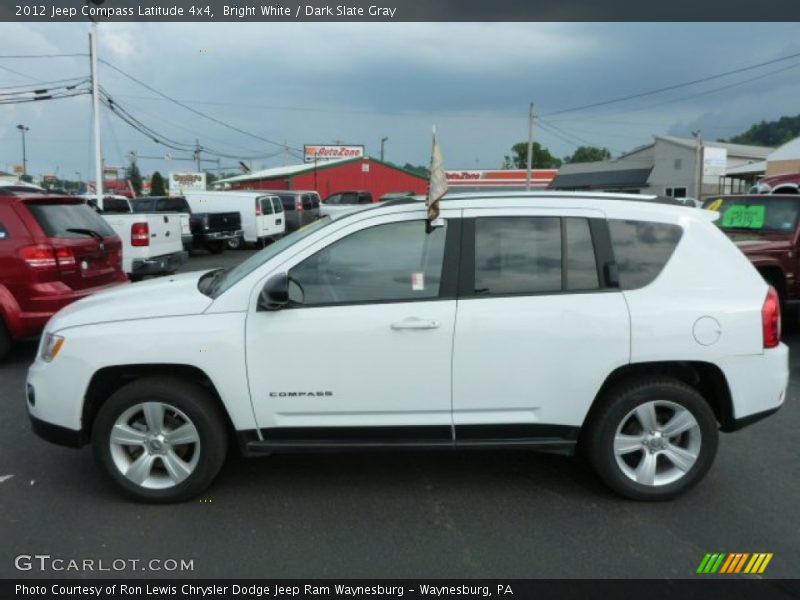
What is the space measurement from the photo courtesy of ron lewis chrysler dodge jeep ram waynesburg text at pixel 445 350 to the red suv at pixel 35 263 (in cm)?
310

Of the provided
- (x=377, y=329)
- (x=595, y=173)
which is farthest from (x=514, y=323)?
(x=595, y=173)

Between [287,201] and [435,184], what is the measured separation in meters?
24.9

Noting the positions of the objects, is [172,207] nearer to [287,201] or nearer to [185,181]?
[287,201]

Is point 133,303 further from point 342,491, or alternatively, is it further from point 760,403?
point 760,403

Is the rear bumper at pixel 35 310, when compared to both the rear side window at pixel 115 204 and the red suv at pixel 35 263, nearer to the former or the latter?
the red suv at pixel 35 263

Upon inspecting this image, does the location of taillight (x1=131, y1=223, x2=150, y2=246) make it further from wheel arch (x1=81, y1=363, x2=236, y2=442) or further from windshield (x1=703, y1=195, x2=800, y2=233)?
windshield (x1=703, y1=195, x2=800, y2=233)

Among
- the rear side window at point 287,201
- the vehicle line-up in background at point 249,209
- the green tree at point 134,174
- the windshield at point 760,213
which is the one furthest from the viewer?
the green tree at point 134,174

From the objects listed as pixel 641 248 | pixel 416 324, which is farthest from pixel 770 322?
pixel 416 324

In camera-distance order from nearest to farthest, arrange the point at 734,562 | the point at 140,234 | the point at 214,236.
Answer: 1. the point at 734,562
2. the point at 140,234
3. the point at 214,236

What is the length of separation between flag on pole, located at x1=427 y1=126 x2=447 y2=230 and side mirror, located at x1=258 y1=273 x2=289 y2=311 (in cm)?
91

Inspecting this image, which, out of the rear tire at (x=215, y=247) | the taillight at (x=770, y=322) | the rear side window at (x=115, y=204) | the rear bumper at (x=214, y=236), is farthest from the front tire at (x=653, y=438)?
the rear side window at (x=115, y=204)

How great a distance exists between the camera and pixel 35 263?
6.54 m

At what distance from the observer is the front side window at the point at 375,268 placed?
3.72 meters

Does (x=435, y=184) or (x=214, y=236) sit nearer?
(x=435, y=184)
